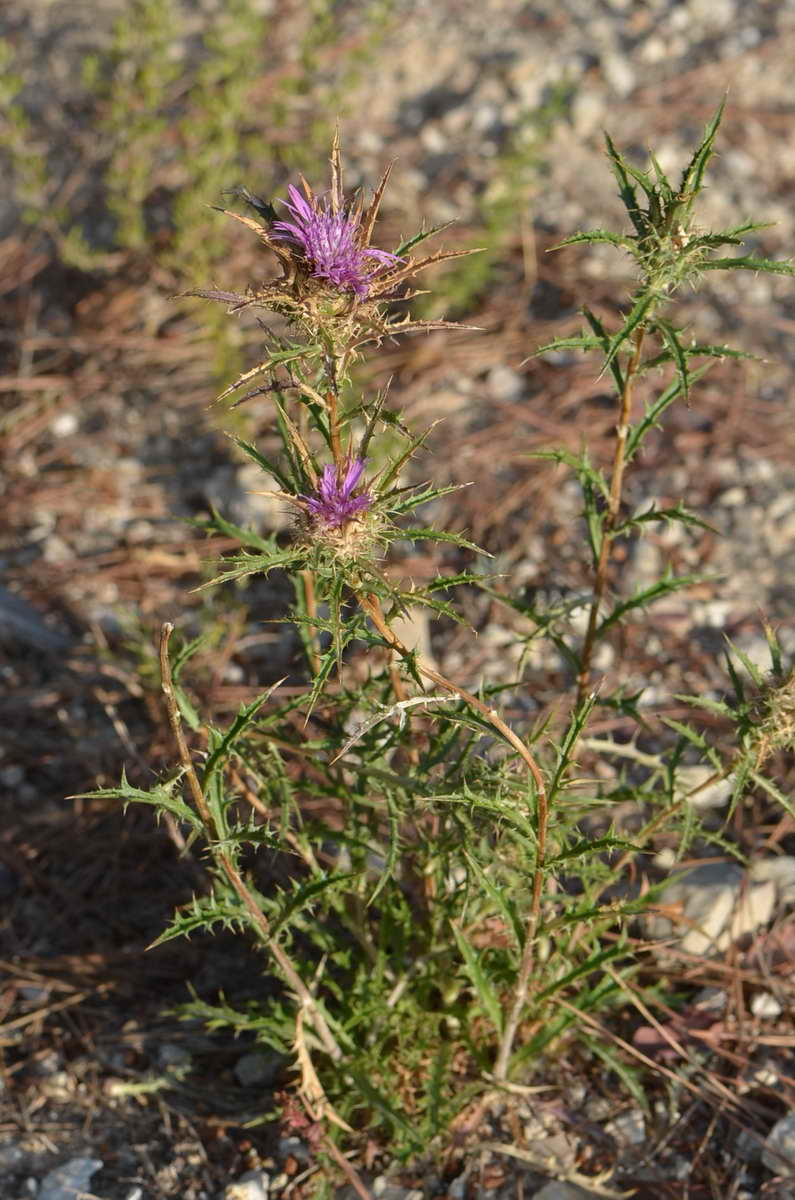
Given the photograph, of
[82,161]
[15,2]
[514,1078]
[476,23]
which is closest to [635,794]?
[514,1078]

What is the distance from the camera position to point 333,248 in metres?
1.52

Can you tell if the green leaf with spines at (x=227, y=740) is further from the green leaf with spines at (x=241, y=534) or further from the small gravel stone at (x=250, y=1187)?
the small gravel stone at (x=250, y=1187)

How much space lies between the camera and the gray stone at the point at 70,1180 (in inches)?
94.1

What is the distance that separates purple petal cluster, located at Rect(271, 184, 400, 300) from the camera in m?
1.52

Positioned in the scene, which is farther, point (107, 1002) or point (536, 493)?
point (536, 493)

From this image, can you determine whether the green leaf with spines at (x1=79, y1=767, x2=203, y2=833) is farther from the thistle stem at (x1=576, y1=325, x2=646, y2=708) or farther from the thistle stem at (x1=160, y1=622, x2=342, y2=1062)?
the thistle stem at (x1=576, y1=325, x2=646, y2=708)

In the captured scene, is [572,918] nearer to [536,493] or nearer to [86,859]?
[86,859]

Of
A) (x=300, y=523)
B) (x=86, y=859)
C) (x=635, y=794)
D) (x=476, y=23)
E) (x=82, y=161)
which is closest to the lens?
(x=300, y=523)

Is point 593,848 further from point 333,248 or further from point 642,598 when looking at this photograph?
point 333,248

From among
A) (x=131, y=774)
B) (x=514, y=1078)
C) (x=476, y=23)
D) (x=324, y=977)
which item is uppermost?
(x=476, y=23)

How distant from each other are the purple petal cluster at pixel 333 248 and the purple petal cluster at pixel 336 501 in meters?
0.25

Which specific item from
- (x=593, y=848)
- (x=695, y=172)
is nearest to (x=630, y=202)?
(x=695, y=172)

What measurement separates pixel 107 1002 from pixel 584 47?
15.2ft

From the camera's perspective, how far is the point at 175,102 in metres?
5.11
